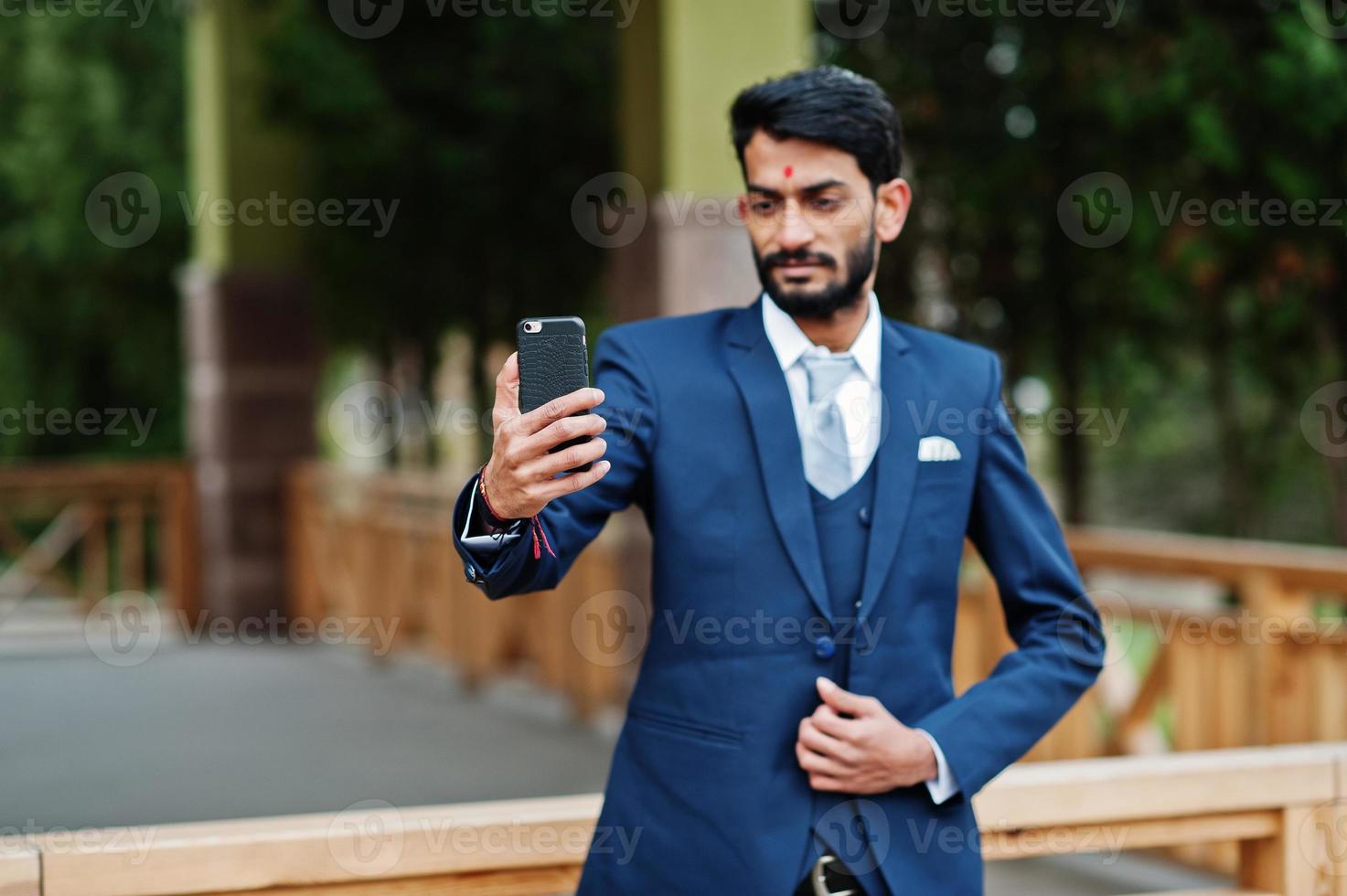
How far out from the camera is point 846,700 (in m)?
1.77

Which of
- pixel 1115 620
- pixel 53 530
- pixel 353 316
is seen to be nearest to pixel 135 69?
pixel 353 316

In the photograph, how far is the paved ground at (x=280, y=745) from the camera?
5027mm

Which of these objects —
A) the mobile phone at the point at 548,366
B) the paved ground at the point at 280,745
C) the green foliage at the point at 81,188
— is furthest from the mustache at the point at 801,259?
the green foliage at the point at 81,188

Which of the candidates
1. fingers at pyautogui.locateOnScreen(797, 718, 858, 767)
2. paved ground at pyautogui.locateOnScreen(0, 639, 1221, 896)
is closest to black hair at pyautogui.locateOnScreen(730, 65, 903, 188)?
fingers at pyautogui.locateOnScreen(797, 718, 858, 767)

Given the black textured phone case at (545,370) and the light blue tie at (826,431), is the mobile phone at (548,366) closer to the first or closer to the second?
the black textured phone case at (545,370)

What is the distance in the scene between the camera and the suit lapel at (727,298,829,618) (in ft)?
5.92

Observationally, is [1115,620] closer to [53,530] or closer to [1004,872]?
[1004,872]

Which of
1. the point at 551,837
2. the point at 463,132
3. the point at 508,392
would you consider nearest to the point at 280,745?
the point at 463,132

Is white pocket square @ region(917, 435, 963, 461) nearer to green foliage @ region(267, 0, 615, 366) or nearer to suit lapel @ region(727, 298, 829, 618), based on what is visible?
suit lapel @ region(727, 298, 829, 618)

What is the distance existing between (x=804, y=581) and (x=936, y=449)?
0.23m

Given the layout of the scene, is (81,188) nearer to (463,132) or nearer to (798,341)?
(463,132)

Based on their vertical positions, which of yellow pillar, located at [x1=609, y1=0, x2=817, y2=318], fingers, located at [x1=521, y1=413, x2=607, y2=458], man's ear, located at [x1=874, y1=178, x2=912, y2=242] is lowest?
fingers, located at [x1=521, y1=413, x2=607, y2=458]

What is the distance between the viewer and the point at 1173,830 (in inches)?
84.0

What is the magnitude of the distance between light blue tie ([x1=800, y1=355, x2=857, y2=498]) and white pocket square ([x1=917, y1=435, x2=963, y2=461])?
0.28 ft
